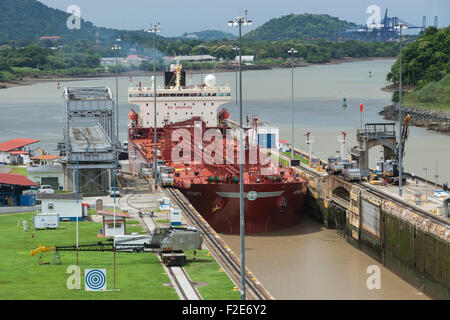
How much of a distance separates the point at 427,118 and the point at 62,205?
87923 mm

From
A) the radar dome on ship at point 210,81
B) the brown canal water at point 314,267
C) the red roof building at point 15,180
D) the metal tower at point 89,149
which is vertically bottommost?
the brown canal water at point 314,267

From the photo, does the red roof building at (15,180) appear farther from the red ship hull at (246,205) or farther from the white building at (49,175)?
the red ship hull at (246,205)

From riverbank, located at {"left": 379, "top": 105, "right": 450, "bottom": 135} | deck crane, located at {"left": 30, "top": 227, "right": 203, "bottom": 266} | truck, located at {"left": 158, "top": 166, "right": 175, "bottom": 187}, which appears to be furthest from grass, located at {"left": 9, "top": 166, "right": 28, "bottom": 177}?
riverbank, located at {"left": 379, "top": 105, "right": 450, "bottom": 135}

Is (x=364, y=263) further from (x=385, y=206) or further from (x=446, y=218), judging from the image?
(x=446, y=218)

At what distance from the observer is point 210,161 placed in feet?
210

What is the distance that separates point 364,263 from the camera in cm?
4828

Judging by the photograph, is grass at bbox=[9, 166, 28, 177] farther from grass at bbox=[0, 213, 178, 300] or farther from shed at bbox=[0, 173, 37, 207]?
grass at bbox=[0, 213, 178, 300]

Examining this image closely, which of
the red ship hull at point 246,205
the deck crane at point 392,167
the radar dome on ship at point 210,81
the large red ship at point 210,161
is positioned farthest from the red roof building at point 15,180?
the radar dome on ship at point 210,81

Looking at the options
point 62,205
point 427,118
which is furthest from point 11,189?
point 427,118

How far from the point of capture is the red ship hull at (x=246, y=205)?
2178 inches

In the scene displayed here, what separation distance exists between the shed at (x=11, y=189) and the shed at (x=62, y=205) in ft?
21.9
